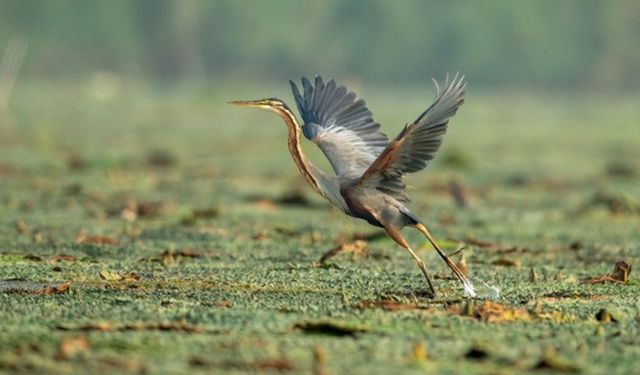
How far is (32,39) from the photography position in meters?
61.2

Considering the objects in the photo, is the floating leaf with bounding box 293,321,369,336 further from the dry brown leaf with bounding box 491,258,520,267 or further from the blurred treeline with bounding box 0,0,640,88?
the blurred treeline with bounding box 0,0,640,88

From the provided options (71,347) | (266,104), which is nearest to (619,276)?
(266,104)

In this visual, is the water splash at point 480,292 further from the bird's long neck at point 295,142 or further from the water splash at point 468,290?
the bird's long neck at point 295,142

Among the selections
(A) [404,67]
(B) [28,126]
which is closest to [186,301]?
(B) [28,126]

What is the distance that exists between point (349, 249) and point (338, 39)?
172 feet

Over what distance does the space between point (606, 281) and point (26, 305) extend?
2848 millimetres

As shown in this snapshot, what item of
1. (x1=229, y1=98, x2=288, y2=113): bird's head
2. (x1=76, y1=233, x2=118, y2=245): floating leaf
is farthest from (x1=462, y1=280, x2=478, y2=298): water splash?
(x1=76, y1=233, x2=118, y2=245): floating leaf

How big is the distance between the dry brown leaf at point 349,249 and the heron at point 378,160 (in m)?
0.69

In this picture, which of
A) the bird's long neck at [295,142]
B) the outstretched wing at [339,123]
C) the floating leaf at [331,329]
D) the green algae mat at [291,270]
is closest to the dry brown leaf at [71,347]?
the green algae mat at [291,270]

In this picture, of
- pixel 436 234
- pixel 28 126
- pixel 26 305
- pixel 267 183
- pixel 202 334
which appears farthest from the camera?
pixel 28 126

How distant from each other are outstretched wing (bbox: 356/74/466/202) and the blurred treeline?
4949cm

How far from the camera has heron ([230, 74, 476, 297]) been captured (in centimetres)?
650

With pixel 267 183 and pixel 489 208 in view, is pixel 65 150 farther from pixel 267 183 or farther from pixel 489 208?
pixel 489 208

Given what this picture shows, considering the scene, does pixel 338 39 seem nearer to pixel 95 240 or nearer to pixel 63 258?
pixel 95 240
